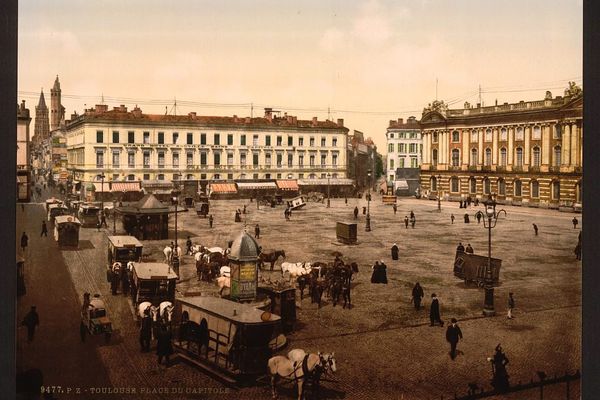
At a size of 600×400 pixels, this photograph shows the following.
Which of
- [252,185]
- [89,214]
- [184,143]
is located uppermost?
[184,143]

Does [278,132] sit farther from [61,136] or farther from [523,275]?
[523,275]

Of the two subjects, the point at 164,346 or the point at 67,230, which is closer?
the point at 164,346

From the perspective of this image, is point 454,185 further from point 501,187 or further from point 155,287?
point 155,287

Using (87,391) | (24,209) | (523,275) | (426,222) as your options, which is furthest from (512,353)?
(24,209)

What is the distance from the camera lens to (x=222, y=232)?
1177cm

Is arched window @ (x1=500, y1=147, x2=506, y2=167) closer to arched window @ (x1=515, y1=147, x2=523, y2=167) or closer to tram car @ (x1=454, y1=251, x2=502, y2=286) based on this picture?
arched window @ (x1=515, y1=147, x2=523, y2=167)

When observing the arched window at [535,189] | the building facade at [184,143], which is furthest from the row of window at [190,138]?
the arched window at [535,189]

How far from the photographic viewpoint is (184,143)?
11.3 meters

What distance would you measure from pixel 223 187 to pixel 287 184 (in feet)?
4.70

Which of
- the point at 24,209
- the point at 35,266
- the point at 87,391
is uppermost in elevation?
the point at 24,209

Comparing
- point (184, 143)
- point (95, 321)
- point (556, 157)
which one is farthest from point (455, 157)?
point (95, 321)

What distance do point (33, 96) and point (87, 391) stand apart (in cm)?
502

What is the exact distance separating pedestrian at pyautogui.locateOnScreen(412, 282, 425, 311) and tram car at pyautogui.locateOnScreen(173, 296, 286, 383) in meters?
3.03

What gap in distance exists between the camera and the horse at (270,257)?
1130 centimetres
